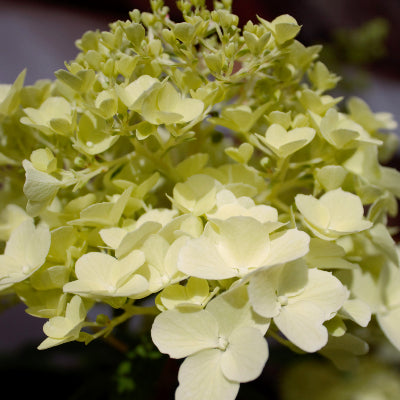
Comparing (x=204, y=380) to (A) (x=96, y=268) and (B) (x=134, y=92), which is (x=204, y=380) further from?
(B) (x=134, y=92)

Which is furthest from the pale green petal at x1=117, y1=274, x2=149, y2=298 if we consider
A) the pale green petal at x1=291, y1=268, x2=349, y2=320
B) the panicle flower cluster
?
the pale green petal at x1=291, y1=268, x2=349, y2=320

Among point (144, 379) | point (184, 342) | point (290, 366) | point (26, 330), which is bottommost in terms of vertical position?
point (26, 330)

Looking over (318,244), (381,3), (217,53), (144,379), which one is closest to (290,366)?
(144,379)

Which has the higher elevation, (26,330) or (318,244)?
(318,244)

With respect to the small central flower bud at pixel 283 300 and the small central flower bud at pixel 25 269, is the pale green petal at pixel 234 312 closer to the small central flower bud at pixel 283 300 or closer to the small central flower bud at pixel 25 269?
the small central flower bud at pixel 283 300

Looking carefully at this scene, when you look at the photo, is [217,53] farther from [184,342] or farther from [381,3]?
[381,3]

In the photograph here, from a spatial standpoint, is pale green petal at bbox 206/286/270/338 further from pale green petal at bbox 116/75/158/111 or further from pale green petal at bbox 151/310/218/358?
pale green petal at bbox 116/75/158/111

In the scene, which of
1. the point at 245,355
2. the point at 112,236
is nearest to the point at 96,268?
the point at 112,236
